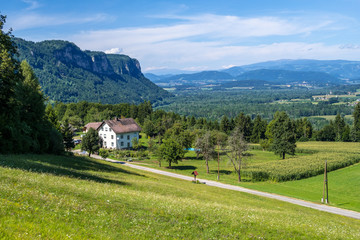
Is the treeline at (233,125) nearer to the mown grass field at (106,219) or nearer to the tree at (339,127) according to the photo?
the tree at (339,127)

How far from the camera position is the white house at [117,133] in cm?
8931

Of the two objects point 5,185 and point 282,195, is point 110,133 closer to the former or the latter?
point 282,195

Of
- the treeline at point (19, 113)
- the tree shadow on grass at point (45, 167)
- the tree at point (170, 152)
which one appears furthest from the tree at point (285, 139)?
the tree shadow on grass at point (45, 167)

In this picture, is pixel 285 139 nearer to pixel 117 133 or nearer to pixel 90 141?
pixel 117 133

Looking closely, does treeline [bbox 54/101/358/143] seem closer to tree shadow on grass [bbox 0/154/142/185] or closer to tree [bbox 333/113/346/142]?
tree [bbox 333/113/346/142]

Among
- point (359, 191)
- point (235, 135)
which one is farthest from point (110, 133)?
point (359, 191)

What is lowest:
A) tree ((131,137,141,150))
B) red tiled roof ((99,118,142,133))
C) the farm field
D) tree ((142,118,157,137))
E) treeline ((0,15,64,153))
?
the farm field

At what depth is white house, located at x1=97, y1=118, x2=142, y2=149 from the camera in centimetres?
8931

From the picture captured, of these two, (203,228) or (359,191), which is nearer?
(203,228)

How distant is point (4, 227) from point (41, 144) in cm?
3325

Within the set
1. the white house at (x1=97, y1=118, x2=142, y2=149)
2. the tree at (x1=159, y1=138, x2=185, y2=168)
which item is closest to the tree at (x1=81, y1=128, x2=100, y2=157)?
the tree at (x1=159, y1=138, x2=185, y2=168)

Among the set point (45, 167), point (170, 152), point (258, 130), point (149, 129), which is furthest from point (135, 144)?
point (45, 167)

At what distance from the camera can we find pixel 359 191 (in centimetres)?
4747

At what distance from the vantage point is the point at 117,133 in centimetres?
8819
